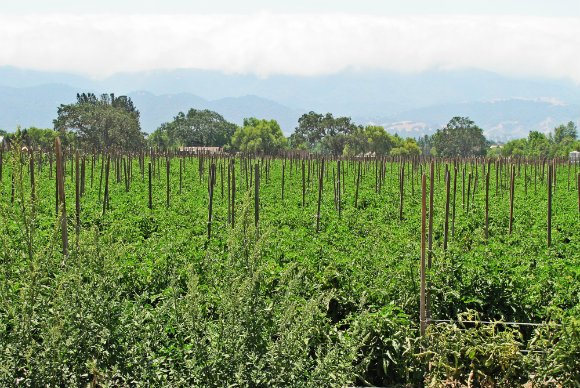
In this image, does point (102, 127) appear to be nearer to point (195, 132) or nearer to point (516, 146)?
point (195, 132)

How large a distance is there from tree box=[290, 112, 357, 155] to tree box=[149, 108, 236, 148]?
13328mm

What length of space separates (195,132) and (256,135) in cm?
1700

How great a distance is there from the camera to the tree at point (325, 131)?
4038 inches

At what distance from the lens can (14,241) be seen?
9.35m

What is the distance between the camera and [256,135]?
100625 mm

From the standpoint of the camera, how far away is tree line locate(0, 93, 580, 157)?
259 ft

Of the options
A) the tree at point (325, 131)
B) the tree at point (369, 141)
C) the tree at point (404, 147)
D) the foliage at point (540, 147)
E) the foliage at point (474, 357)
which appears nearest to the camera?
the foliage at point (474, 357)

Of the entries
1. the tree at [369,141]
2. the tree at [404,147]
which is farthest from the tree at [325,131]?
the tree at [404,147]

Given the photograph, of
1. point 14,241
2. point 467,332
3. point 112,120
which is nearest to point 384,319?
point 467,332

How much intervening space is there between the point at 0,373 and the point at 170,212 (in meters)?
10.4

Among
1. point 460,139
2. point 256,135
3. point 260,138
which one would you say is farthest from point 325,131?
point 460,139

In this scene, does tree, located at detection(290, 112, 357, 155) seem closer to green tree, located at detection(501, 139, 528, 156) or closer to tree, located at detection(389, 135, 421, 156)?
tree, located at detection(389, 135, 421, 156)

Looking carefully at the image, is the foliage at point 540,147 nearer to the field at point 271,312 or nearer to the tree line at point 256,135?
the tree line at point 256,135

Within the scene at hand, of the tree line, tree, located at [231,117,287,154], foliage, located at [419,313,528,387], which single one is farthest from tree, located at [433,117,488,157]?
foliage, located at [419,313,528,387]
